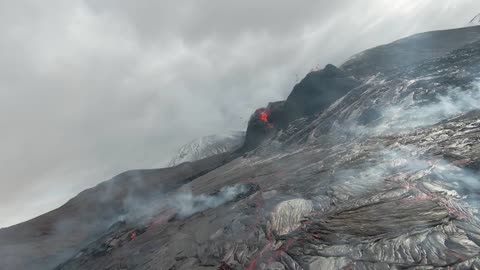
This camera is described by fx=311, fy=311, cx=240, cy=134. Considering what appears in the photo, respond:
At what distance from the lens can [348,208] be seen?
1773 centimetres

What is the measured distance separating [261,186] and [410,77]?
37.8 metres

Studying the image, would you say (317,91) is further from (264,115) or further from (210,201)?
(210,201)

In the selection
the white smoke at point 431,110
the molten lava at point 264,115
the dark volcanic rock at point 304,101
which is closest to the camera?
the white smoke at point 431,110

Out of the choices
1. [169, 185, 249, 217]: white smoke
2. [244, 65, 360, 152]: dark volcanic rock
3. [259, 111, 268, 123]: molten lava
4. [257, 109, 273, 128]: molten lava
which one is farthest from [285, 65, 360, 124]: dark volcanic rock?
[169, 185, 249, 217]: white smoke

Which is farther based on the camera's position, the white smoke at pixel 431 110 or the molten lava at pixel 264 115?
the molten lava at pixel 264 115

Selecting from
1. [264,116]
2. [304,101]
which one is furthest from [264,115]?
[304,101]

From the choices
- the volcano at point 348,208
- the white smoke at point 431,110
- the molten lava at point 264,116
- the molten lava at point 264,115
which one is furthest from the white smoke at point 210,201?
the molten lava at point 264,116

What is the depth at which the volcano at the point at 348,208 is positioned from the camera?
1359 cm

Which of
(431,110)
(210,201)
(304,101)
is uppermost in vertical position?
(304,101)

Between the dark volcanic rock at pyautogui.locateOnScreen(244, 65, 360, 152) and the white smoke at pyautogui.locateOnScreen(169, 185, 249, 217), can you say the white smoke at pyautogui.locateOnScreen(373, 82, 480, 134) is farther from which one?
the dark volcanic rock at pyautogui.locateOnScreen(244, 65, 360, 152)

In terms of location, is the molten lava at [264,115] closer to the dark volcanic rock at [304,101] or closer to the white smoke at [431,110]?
the dark volcanic rock at [304,101]

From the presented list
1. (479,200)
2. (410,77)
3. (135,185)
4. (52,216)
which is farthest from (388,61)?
(52,216)

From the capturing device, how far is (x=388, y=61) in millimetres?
84812

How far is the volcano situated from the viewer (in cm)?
1359
